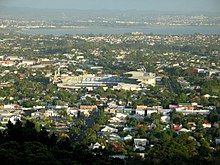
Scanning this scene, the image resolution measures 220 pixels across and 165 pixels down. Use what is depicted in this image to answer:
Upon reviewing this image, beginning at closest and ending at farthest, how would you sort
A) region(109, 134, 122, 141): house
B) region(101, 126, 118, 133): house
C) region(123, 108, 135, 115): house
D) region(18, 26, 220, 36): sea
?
1. region(109, 134, 122, 141): house
2. region(101, 126, 118, 133): house
3. region(123, 108, 135, 115): house
4. region(18, 26, 220, 36): sea

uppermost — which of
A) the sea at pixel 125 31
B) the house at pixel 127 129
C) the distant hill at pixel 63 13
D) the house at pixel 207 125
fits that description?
the house at pixel 207 125

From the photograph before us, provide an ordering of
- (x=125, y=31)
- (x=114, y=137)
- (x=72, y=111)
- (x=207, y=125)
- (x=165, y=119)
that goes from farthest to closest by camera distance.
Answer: (x=125, y=31)
(x=72, y=111)
(x=165, y=119)
(x=207, y=125)
(x=114, y=137)

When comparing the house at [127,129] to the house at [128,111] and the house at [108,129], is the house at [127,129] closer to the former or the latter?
the house at [108,129]

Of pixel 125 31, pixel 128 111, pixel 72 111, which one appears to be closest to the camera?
pixel 72 111

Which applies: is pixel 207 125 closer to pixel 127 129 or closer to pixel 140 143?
pixel 127 129

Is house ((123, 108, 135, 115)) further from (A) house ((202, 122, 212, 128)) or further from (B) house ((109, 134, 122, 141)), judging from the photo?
(B) house ((109, 134, 122, 141))

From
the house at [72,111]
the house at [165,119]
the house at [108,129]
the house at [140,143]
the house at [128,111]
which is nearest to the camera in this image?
the house at [140,143]

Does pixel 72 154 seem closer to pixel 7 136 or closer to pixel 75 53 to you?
pixel 7 136

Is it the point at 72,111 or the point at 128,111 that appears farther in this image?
the point at 128,111

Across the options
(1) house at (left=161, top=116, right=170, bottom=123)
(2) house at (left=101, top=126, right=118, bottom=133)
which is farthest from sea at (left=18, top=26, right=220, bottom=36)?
(2) house at (left=101, top=126, right=118, bottom=133)

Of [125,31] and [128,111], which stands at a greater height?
[128,111]

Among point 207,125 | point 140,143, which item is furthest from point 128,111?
point 140,143

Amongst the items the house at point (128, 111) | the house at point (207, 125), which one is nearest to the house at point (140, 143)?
the house at point (207, 125)

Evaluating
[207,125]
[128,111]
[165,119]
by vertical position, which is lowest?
[128,111]
